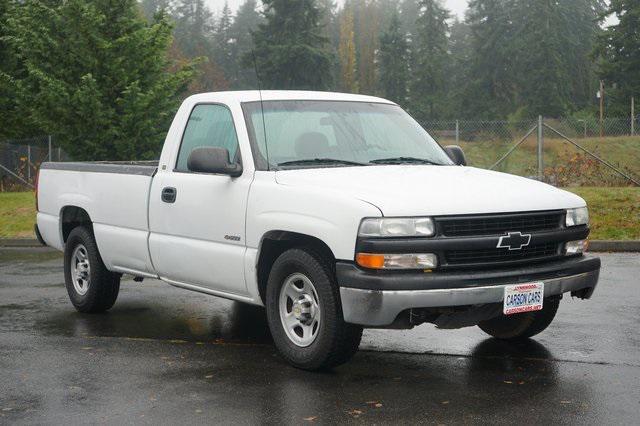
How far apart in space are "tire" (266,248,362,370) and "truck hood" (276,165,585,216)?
541mm

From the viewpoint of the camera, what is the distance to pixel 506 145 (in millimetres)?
32125

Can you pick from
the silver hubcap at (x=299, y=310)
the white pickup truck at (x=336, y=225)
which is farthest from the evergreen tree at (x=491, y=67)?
the silver hubcap at (x=299, y=310)

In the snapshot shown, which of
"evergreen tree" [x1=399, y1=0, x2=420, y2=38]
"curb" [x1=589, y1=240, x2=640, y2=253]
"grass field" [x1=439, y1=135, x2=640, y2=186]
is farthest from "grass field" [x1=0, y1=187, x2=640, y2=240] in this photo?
"evergreen tree" [x1=399, y1=0, x2=420, y2=38]

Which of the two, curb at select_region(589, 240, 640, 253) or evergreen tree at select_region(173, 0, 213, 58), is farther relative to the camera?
evergreen tree at select_region(173, 0, 213, 58)

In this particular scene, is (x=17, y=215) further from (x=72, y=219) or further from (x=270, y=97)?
(x=270, y=97)

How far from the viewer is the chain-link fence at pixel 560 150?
73.6ft

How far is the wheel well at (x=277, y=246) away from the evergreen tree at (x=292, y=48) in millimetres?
56673

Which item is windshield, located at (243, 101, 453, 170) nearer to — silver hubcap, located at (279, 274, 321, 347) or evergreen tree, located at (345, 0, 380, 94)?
silver hubcap, located at (279, 274, 321, 347)

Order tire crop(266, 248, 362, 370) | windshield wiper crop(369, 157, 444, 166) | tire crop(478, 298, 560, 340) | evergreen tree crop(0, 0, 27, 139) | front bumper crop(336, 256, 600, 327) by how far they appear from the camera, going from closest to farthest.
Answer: front bumper crop(336, 256, 600, 327)
tire crop(266, 248, 362, 370)
windshield wiper crop(369, 157, 444, 166)
tire crop(478, 298, 560, 340)
evergreen tree crop(0, 0, 27, 139)

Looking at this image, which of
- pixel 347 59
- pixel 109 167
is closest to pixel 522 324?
pixel 109 167

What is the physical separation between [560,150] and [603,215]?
15158 mm

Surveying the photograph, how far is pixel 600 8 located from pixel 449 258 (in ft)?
312

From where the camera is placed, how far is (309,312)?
21.5 feet

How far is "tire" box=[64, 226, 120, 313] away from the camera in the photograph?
914 centimetres
